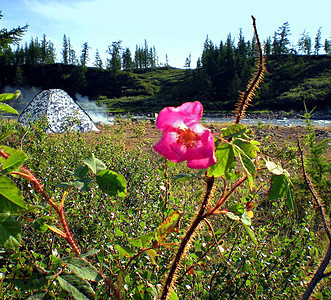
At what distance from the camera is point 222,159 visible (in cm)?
53

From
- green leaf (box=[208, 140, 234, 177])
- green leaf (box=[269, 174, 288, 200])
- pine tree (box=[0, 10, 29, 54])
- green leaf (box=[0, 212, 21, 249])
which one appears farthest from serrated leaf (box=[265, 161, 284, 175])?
pine tree (box=[0, 10, 29, 54])

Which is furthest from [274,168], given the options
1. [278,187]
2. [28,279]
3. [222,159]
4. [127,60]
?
[127,60]

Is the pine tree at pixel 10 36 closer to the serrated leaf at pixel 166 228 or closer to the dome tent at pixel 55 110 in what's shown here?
the dome tent at pixel 55 110

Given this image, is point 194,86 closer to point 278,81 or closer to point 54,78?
point 278,81

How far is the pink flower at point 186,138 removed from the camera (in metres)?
0.50

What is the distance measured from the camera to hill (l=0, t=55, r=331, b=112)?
3488 centimetres

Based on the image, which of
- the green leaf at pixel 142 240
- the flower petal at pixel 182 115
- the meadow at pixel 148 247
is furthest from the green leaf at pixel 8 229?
the flower petal at pixel 182 115

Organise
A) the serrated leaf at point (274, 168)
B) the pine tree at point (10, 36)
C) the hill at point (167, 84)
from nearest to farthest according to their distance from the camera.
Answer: the serrated leaf at point (274, 168)
the pine tree at point (10, 36)
the hill at point (167, 84)

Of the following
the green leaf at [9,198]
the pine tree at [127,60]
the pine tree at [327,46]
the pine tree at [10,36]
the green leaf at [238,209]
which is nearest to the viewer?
the green leaf at [9,198]

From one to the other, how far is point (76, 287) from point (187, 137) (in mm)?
404

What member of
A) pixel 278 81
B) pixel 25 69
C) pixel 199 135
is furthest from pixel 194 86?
pixel 199 135

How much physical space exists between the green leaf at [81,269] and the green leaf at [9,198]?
0.17 m

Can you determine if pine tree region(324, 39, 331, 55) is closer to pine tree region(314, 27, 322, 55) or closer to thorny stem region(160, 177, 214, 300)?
pine tree region(314, 27, 322, 55)

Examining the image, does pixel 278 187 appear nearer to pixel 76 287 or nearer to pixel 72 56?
pixel 76 287
